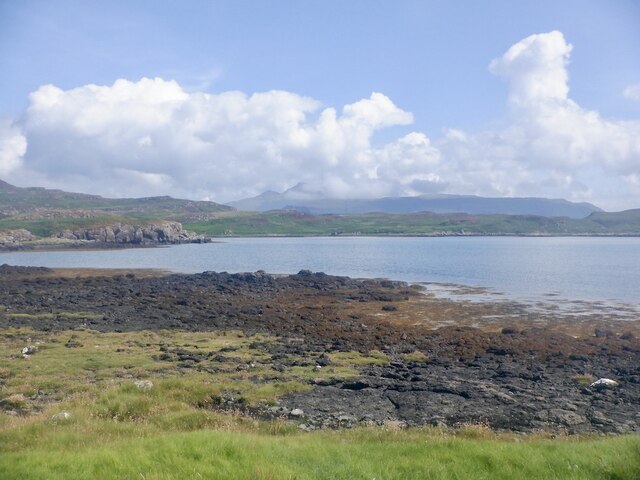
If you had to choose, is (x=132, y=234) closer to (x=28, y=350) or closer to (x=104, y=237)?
(x=104, y=237)

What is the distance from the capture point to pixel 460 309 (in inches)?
1935

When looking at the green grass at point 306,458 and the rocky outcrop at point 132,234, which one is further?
the rocky outcrop at point 132,234

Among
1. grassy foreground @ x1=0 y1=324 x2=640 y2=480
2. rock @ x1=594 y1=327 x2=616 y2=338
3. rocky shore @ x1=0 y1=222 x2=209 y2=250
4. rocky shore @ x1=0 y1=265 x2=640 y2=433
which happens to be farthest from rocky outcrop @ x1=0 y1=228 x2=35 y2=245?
rock @ x1=594 y1=327 x2=616 y2=338

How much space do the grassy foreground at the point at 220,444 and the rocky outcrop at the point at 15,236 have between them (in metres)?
153

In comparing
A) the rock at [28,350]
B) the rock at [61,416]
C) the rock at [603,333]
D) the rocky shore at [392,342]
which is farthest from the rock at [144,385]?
the rock at [603,333]

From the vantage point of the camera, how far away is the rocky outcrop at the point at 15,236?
15338cm

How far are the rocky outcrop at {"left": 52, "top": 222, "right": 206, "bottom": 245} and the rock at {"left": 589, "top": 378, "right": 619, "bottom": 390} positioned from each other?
16570 cm

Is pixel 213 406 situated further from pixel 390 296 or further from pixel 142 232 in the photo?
pixel 142 232

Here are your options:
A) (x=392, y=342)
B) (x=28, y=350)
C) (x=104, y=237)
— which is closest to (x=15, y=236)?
(x=104, y=237)

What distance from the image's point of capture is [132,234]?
17862 cm

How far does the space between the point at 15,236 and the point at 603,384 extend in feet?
568

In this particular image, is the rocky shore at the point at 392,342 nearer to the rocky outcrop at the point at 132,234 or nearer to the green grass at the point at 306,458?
the green grass at the point at 306,458

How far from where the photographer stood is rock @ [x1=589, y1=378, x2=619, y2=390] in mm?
22470

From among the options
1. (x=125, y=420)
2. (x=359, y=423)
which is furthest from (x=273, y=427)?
(x=125, y=420)
